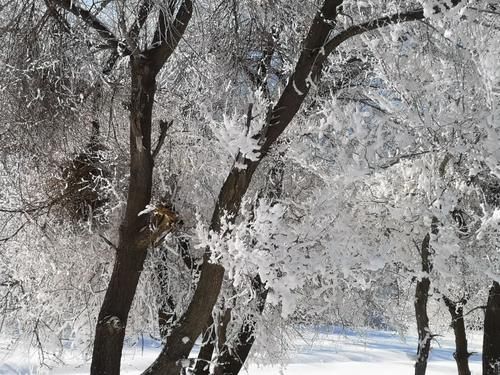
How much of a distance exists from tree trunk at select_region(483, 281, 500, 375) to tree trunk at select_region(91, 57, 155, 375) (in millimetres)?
5676

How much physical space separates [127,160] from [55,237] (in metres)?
1.07

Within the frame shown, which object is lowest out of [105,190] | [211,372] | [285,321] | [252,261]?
[211,372]

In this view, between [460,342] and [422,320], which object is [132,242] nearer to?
[422,320]

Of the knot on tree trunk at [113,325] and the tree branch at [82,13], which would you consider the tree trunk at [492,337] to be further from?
the tree branch at [82,13]

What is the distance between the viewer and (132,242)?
158 inches

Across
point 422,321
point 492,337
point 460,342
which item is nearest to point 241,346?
point 422,321

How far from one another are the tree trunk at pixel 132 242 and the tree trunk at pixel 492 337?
568 cm

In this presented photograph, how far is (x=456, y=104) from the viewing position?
4.52 m

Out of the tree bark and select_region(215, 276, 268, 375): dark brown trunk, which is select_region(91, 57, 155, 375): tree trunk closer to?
the tree bark

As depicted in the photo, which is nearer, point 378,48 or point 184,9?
point 184,9

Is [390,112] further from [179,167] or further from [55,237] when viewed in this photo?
[55,237]

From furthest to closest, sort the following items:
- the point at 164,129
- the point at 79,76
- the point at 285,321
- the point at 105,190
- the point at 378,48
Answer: the point at 285,321 → the point at 105,190 → the point at 79,76 → the point at 378,48 → the point at 164,129

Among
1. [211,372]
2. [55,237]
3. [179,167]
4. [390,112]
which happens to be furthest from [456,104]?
[55,237]

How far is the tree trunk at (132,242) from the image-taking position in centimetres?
379
